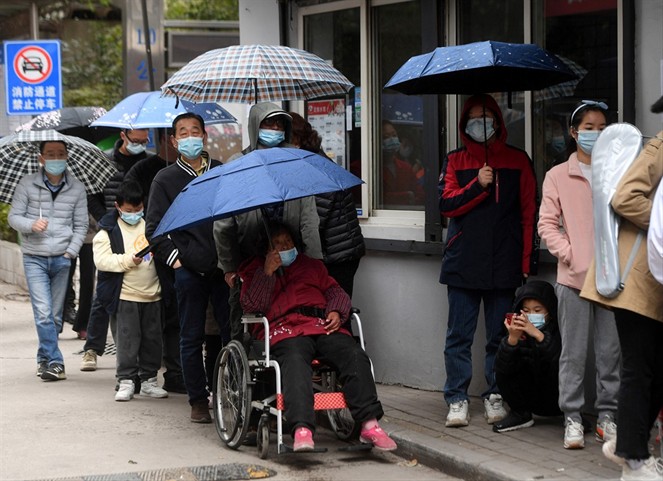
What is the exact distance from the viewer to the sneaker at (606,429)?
6.74 metres

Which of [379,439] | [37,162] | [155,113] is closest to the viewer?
[379,439]

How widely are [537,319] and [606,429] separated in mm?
749

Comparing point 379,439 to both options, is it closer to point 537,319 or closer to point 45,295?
point 537,319

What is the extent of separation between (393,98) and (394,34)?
19.3 inches

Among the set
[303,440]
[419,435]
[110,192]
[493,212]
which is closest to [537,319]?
[493,212]

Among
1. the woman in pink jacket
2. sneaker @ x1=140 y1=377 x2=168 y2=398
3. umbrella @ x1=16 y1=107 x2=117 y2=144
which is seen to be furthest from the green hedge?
the woman in pink jacket

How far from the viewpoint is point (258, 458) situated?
23.0 feet

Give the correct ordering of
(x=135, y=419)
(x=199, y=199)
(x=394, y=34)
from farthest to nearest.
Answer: (x=394, y=34) < (x=135, y=419) < (x=199, y=199)

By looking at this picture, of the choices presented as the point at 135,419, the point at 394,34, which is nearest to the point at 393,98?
the point at 394,34

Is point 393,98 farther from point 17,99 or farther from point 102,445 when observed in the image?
point 17,99

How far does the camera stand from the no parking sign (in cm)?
1557

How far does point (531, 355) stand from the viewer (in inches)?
275

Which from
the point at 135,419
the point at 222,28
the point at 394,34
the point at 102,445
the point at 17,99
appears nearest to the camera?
the point at 102,445

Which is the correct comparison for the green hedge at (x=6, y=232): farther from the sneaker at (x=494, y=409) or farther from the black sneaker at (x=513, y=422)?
the black sneaker at (x=513, y=422)
